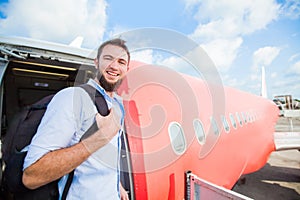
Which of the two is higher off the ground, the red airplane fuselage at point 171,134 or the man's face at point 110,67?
the man's face at point 110,67

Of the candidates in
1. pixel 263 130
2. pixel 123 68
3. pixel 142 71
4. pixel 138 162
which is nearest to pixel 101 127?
pixel 123 68

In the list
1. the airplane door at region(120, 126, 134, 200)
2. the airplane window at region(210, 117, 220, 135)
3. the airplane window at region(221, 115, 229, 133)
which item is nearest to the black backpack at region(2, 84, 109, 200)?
the airplane door at region(120, 126, 134, 200)

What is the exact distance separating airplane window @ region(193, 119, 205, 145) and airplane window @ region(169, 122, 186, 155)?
392 millimetres

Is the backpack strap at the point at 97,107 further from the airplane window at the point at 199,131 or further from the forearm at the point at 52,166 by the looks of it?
the airplane window at the point at 199,131

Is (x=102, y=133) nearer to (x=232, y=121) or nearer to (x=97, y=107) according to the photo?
(x=97, y=107)

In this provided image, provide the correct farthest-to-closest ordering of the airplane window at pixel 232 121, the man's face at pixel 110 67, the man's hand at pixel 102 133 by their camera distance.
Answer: the airplane window at pixel 232 121 → the man's face at pixel 110 67 → the man's hand at pixel 102 133

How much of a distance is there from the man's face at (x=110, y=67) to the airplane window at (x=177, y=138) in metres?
1.04

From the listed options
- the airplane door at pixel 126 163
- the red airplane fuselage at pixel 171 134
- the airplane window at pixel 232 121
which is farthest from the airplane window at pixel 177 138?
the airplane window at pixel 232 121

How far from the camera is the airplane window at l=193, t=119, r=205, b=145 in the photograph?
2.50m

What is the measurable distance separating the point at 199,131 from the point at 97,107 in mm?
1846

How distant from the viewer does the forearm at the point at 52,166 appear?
0.84 metres

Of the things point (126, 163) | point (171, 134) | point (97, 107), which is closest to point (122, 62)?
point (97, 107)

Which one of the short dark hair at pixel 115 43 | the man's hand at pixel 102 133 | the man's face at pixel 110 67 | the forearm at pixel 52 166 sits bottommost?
the forearm at pixel 52 166

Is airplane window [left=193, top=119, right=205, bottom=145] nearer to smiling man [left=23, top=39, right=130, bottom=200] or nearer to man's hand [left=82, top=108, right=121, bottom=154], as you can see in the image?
smiling man [left=23, top=39, right=130, bottom=200]
